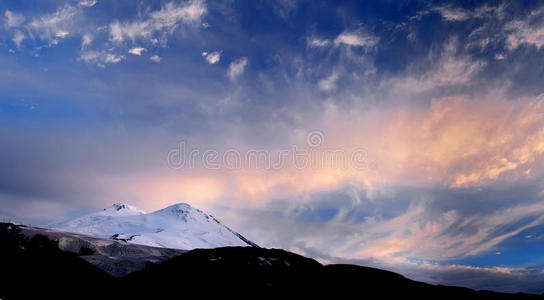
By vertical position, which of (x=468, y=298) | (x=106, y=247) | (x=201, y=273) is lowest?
(x=468, y=298)

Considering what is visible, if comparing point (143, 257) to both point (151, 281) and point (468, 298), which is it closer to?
point (151, 281)

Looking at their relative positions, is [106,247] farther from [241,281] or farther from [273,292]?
[273,292]

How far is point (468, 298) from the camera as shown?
136 feet

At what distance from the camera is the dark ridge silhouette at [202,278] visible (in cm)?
3100

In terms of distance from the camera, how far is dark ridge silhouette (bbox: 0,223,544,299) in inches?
1220

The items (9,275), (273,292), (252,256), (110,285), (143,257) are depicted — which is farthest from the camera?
(252,256)

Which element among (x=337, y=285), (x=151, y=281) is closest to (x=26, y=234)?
A: (x=151, y=281)

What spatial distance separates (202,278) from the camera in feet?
116

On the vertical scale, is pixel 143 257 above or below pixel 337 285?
above

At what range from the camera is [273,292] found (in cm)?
3491

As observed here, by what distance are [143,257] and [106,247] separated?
3.93 meters

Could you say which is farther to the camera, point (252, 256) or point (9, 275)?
point (252, 256)

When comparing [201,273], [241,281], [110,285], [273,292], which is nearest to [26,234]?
[110,285]

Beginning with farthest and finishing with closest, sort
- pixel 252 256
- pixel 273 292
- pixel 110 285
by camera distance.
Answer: pixel 252 256 < pixel 273 292 < pixel 110 285
